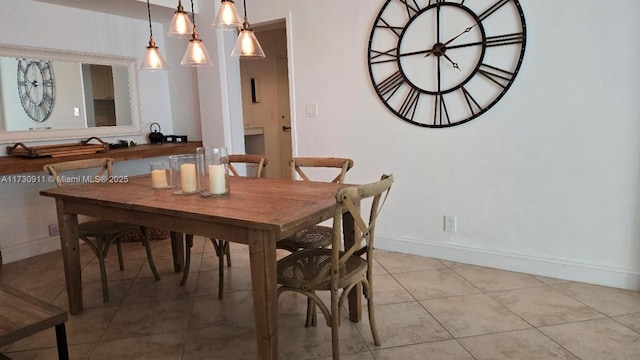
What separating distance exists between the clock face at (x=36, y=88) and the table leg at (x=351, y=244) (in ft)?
9.52

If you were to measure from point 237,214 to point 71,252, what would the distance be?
1.35 meters

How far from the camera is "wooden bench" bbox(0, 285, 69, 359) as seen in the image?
4.90 ft

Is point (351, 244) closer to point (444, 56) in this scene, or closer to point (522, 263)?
point (522, 263)

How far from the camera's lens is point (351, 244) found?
221cm

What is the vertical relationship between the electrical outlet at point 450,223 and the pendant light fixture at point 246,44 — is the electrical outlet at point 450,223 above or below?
below

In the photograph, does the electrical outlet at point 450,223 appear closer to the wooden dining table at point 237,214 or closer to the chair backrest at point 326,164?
the chair backrest at point 326,164

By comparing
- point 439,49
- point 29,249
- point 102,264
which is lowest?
point 29,249

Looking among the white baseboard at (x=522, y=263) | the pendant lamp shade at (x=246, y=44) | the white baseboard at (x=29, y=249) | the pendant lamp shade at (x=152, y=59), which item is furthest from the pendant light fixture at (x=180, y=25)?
the white baseboard at (x=29, y=249)

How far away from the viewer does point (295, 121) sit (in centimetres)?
377

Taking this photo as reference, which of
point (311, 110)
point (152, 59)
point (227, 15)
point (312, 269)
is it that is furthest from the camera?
point (311, 110)

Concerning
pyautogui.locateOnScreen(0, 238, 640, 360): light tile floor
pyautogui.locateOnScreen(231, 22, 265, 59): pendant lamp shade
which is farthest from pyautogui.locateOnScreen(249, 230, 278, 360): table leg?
pyautogui.locateOnScreen(231, 22, 265, 59): pendant lamp shade

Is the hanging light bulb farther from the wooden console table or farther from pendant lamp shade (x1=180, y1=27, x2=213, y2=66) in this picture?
the wooden console table

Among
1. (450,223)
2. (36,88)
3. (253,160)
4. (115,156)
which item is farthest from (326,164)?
(36,88)

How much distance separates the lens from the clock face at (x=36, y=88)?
137 inches
